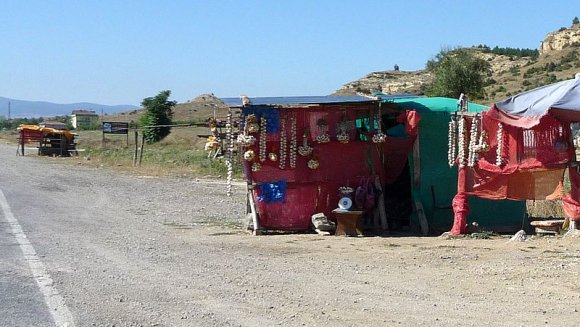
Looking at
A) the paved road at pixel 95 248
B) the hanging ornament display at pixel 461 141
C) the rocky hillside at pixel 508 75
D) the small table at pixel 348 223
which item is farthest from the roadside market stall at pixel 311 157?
the rocky hillside at pixel 508 75

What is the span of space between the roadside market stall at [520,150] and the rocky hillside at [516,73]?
4433 centimetres

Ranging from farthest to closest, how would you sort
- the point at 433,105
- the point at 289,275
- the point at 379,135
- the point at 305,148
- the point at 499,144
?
the point at 433,105
the point at 305,148
the point at 379,135
the point at 499,144
the point at 289,275

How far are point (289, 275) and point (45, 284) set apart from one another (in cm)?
294

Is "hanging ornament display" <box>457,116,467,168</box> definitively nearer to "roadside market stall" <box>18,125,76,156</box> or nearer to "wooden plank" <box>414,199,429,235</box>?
"wooden plank" <box>414,199,429,235</box>

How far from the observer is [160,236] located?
13648mm

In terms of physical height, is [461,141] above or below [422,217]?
above

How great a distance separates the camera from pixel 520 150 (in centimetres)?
1330

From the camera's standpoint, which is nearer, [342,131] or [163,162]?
[342,131]

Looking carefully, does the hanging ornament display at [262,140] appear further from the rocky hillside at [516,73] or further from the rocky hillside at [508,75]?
the rocky hillside at [508,75]

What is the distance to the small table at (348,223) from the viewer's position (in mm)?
13906

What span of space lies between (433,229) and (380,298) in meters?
6.28

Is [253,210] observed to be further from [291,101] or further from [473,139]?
[473,139]

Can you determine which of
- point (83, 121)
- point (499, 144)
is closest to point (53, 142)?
point (499, 144)

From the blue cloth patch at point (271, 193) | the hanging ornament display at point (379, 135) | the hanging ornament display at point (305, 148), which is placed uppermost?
the hanging ornament display at point (379, 135)
